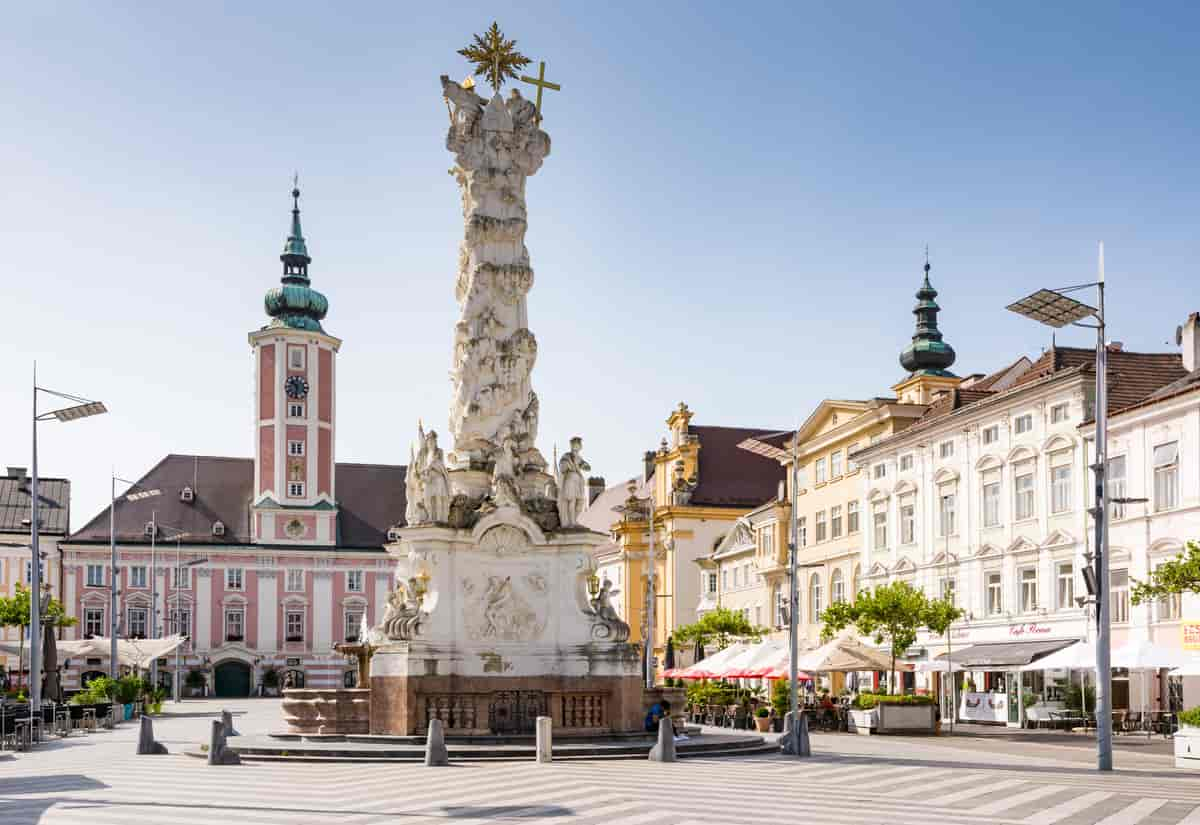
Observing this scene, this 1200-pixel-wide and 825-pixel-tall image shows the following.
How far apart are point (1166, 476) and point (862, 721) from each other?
434 inches

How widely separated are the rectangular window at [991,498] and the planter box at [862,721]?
12.7 m

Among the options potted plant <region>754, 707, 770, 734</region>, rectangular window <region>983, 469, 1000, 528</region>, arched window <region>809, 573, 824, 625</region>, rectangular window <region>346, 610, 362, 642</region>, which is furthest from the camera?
rectangular window <region>346, 610, 362, 642</region>

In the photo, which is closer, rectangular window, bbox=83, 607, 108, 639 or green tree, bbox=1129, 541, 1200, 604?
green tree, bbox=1129, 541, 1200, 604

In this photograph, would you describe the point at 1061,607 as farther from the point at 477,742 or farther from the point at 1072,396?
the point at 477,742

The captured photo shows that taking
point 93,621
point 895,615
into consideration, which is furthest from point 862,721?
point 93,621

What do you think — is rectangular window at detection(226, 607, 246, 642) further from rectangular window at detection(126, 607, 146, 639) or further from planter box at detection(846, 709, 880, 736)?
planter box at detection(846, 709, 880, 736)

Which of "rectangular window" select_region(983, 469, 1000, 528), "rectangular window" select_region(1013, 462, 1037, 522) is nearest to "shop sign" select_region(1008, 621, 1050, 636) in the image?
"rectangular window" select_region(1013, 462, 1037, 522)

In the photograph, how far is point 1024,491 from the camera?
2032 inches

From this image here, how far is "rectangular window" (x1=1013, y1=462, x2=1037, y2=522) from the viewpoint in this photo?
51.2m

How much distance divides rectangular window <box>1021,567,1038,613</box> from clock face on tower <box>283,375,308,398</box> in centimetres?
7659

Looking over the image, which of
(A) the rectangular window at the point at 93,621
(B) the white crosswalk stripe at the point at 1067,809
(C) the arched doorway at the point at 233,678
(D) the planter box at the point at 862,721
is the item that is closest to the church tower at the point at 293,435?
(C) the arched doorway at the point at 233,678

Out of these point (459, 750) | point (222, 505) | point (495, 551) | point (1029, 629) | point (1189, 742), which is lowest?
point (459, 750)

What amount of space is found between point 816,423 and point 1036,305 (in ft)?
141

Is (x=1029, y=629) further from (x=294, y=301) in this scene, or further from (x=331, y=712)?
(x=294, y=301)
